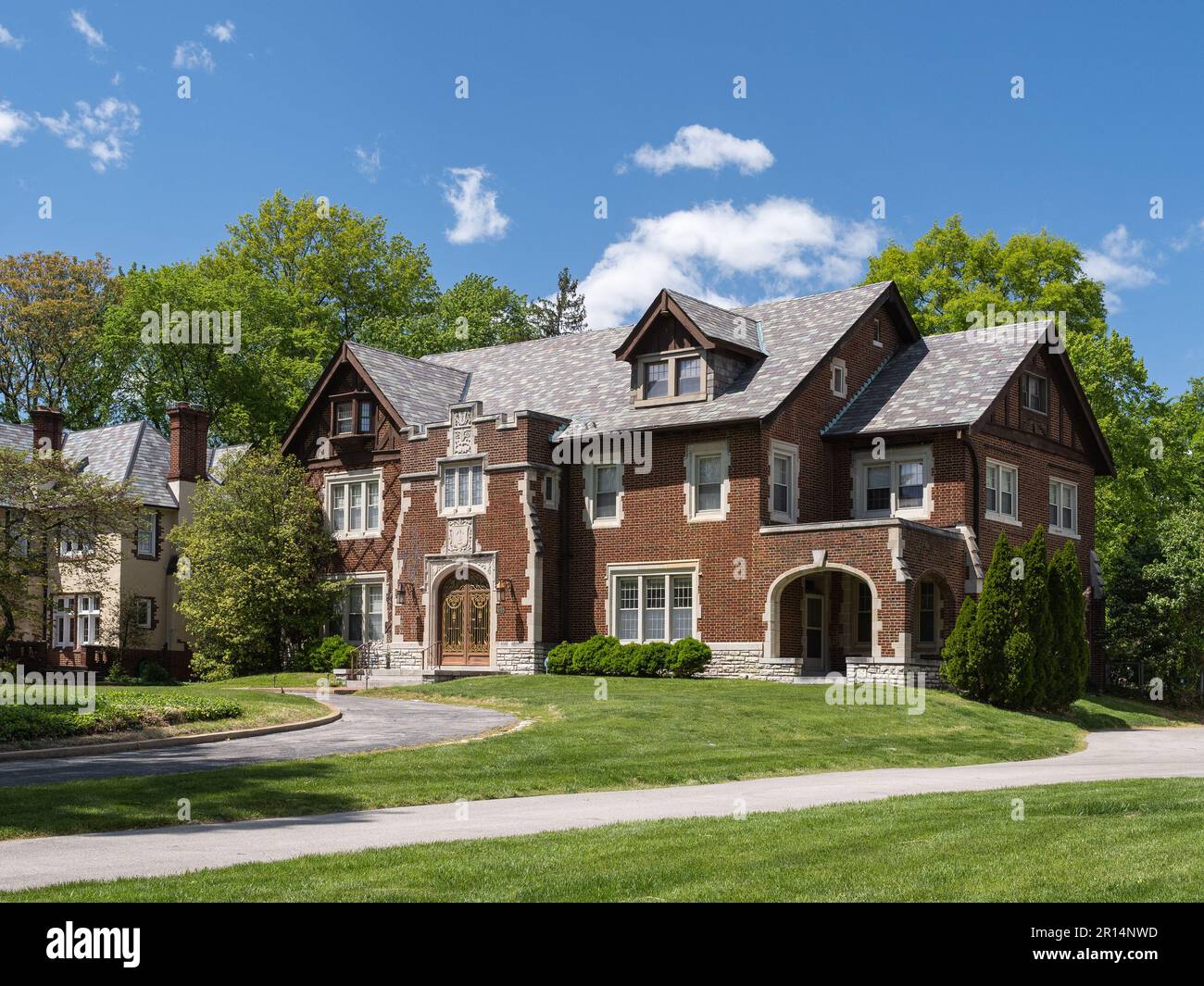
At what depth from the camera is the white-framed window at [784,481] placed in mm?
36438

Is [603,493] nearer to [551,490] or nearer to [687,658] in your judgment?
[551,490]

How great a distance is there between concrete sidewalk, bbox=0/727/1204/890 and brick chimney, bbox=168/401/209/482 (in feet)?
111

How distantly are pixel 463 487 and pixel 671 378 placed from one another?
687 cm

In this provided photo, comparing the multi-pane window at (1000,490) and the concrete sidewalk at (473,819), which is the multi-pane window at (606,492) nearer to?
the multi-pane window at (1000,490)

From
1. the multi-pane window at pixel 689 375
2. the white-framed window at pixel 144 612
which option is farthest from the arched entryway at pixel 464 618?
the white-framed window at pixel 144 612

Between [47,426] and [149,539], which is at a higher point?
[47,426]

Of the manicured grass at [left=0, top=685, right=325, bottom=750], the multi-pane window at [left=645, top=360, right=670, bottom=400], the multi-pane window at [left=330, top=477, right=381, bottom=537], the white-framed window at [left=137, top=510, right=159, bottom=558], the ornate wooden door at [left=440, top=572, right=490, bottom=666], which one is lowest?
the manicured grass at [left=0, top=685, right=325, bottom=750]

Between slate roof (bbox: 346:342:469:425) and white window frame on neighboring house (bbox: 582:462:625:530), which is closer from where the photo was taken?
white window frame on neighboring house (bbox: 582:462:625:530)

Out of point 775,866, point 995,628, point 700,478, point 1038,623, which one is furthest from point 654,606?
point 775,866

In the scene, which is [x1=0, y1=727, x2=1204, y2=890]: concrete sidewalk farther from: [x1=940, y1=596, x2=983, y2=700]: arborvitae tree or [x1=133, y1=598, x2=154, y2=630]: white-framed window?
[x1=133, y1=598, x2=154, y2=630]: white-framed window

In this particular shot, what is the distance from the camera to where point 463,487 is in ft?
133

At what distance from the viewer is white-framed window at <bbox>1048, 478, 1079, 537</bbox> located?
40969mm

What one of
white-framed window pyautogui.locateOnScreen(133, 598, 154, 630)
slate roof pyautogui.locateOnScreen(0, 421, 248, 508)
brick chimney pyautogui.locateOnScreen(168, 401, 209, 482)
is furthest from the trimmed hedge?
brick chimney pyautogui.locateOnScreen(168, 401, 209, 482)
